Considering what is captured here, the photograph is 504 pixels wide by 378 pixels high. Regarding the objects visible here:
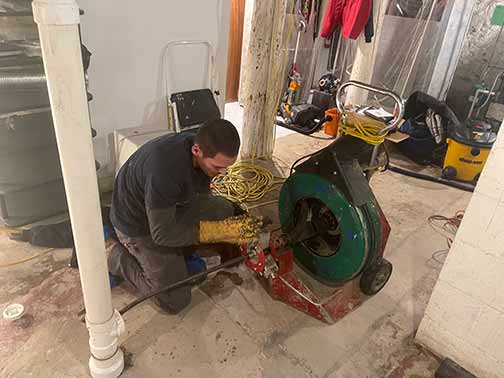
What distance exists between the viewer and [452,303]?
161 centimetres

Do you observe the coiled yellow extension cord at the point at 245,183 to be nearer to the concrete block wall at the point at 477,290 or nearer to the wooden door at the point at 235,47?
the concrete block wall at the point at 477,290

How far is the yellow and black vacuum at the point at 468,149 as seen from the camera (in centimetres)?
331

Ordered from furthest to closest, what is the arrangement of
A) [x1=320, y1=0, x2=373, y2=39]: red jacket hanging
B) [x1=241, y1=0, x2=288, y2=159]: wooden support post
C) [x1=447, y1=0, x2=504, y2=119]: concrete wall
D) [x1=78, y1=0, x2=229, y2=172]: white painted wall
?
1. [x1=447, y1=0, x2=504, y2=119]: concrete wall
2. [x1=320, y1=0, x2=373, y2=39]: red jacket hanging
3. [x1=241, y1=0, x2=288, y2=159]: wooden support post
4. [x1=78, y1=0, x2=229, y2=172]: white painted wall

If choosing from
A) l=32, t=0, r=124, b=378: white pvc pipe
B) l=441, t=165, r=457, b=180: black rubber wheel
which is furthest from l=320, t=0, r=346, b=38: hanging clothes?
l=32, t=0, r=124, b=378: white pvc pipe

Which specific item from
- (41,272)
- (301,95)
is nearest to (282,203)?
(41,272)

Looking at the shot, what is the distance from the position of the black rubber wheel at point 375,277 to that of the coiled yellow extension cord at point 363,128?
0.64 meters

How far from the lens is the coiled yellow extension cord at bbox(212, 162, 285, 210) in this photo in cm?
293

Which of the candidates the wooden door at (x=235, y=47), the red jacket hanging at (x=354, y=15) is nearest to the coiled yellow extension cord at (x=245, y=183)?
the red jacket hanging at (x=354, y=15)

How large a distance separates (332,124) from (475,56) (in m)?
1.66

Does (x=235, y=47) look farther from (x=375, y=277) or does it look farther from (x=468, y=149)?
(x=375, y=277)

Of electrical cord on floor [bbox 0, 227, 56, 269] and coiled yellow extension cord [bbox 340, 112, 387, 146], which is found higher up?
coiled yellow extension cord [bbox 340, 112, 387, 146]

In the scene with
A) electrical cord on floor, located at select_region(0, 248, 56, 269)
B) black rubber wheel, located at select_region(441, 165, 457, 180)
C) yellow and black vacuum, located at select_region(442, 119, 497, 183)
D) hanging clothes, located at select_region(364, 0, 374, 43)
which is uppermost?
hanging clothes, located at select_region(364, 0, 374, 43)

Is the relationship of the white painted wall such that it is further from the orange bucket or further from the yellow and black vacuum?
the yellow and black vacuum

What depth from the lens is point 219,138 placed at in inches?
60.1
